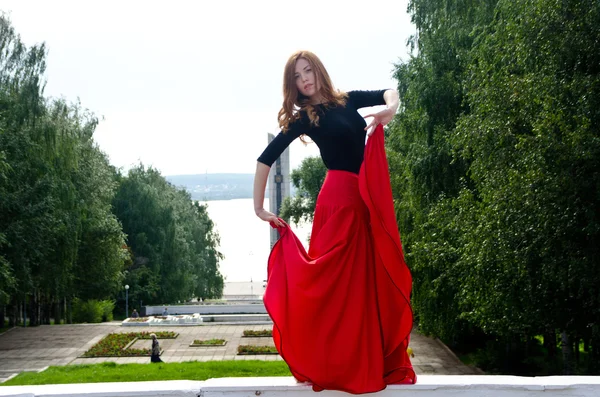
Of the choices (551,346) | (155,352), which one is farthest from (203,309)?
(551,346)

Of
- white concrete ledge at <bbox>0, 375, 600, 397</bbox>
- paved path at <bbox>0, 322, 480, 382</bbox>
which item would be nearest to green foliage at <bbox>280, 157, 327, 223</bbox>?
paved path at <bbox>0, 322, 480, 382</bbox>

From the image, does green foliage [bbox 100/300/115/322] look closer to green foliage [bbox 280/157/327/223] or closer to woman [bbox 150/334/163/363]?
green foliage [bbox 280/157/327/223]

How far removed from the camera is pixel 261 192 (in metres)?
4.34

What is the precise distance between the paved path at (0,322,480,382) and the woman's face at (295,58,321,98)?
56.7 feet

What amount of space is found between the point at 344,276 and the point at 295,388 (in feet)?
2.06

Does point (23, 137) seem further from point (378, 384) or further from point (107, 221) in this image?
point (378, 384)

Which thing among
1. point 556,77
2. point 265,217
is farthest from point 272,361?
point 265,217

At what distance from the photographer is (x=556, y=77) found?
1188cm

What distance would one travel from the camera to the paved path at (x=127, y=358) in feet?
73.8

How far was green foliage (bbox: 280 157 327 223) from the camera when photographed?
147ft

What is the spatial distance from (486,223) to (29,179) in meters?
16.9

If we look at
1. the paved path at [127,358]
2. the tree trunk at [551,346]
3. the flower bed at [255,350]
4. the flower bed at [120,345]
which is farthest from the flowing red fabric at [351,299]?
the flower bed at [120,345]

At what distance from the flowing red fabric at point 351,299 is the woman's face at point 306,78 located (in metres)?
0.47

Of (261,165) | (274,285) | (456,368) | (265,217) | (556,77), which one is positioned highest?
(556,77)
